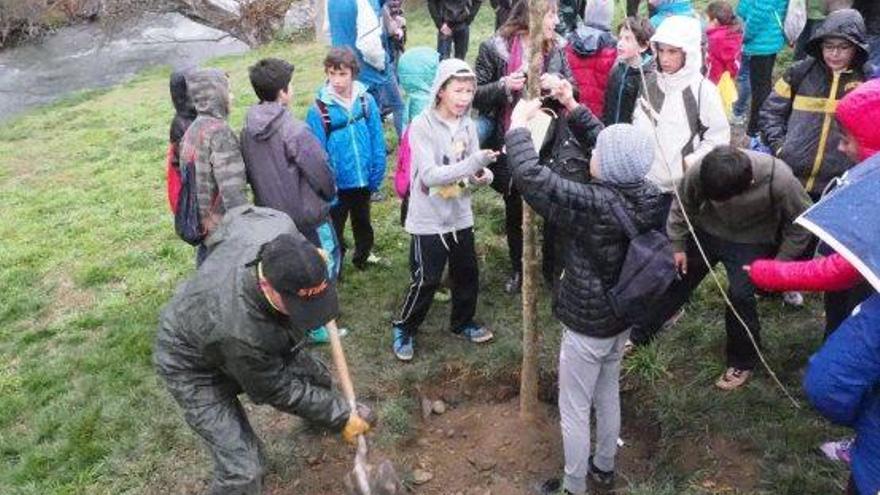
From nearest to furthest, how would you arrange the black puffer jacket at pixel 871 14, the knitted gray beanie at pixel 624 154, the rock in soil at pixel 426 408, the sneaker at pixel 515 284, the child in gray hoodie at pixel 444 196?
the knitted gray beanie at pixel 624 154 < the child in gray hoodie at pixel 444 196 < the rock in soil at pixel 426 408 < the sneaker at pixel 515 284 < the black puffer jacket at pixel 871 14

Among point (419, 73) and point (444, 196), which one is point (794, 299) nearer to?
point (444, 196)

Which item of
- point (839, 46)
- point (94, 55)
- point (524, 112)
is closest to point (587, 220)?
point (524, 112)

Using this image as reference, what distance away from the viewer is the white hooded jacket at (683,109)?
438cm

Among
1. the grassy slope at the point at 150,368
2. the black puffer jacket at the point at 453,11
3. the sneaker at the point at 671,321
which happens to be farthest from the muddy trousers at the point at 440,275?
the black puffer jacket at the point at 453,11

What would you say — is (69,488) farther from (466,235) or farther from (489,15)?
(489,15)

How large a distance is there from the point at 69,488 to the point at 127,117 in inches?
399

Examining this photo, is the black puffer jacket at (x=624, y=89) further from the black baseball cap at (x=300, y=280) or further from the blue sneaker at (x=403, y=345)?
the black baseball cap at (x=300, y=280)

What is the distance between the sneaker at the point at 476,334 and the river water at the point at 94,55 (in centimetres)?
1459

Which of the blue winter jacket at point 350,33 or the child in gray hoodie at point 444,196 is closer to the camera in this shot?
the child in gray hoodie at point 444,196

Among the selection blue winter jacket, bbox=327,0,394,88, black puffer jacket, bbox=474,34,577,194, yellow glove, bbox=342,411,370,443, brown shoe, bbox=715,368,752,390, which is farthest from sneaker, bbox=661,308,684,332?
blue winter jacket, bbox=327,0,394,88

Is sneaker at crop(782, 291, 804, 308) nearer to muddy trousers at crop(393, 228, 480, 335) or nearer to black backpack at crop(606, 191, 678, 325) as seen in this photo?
muddy trousers at crop(393, 228, 480, 335)

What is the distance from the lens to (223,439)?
11.7ft

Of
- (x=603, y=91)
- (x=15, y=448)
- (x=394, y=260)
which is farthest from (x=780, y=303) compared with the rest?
(x=15, y=448)

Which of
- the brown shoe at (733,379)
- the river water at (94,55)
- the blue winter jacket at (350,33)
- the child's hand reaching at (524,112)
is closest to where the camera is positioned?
the child's hand reaching at (524,112)
